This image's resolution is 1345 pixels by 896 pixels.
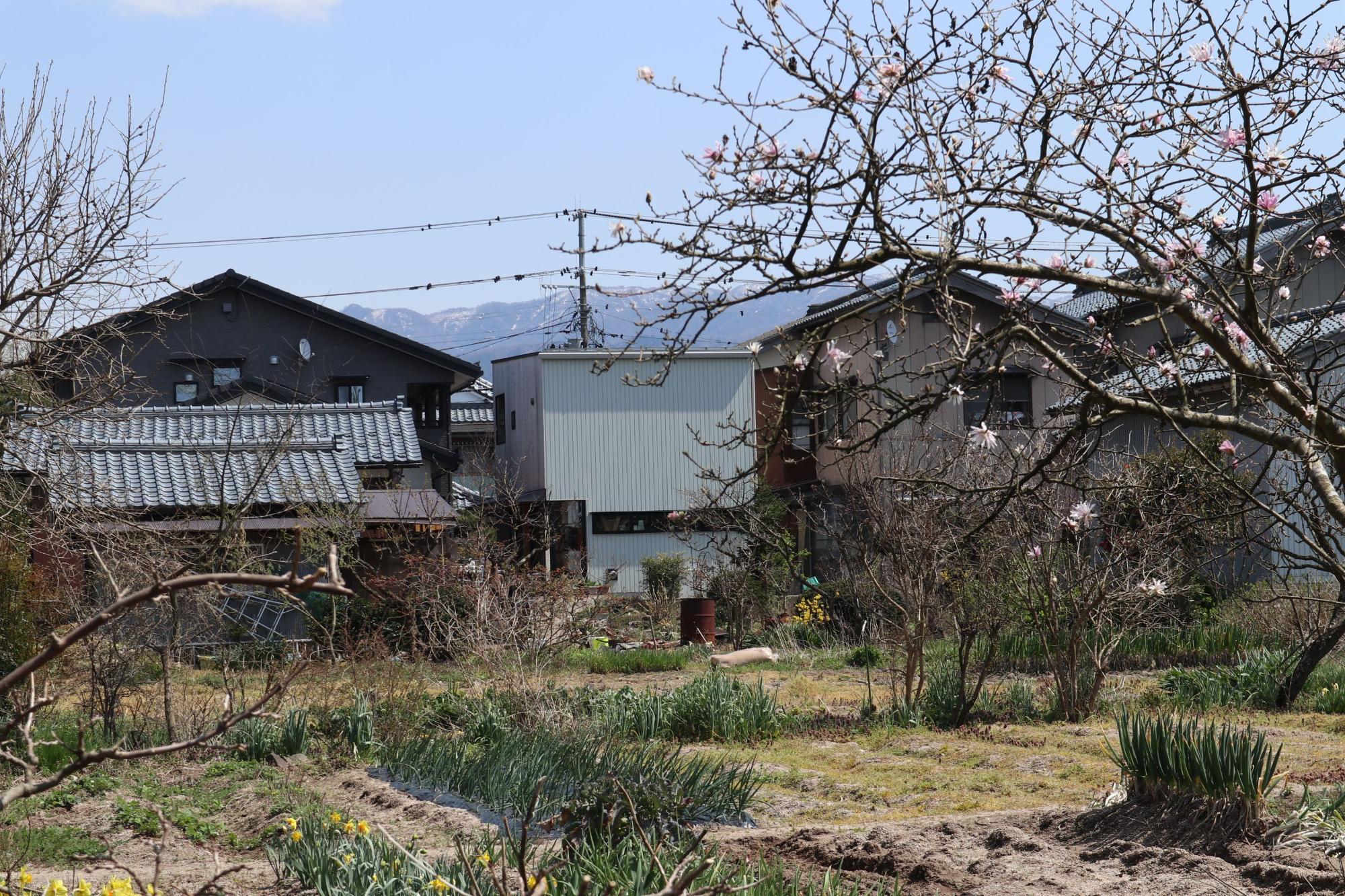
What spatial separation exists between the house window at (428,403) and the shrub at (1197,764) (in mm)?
24245

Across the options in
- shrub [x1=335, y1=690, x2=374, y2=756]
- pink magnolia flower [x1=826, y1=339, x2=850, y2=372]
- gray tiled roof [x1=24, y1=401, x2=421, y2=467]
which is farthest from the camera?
gray tiled roof [x1=24, y1=401, x2=421, y2=467]

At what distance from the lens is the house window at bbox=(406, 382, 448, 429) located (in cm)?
2953

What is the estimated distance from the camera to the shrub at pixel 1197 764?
231 inches

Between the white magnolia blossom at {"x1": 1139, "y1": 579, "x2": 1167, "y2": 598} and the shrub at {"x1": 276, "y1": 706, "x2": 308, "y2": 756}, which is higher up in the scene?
the white magnolia blossom at {"x1": 1139, "y1": 579, "x2": 1167, "y2": 598}

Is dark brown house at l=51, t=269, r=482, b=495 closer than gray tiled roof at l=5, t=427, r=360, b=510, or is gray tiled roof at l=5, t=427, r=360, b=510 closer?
gray tiled roof at l=5, t=427, r=360, b=510

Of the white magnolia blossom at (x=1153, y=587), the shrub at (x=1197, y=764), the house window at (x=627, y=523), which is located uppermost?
the house window at (x=627, y=523)

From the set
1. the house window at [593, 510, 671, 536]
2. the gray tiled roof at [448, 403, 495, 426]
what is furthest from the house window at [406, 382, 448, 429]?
the gray tiled roof at [448, 403, 495, 426]

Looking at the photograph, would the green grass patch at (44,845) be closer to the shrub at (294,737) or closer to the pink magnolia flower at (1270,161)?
the shrub at (294,737)

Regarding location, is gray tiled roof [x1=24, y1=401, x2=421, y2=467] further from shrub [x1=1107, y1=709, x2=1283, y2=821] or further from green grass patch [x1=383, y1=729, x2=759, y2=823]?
A: shrub [x1=1107, y1=709, x2=1283, y2=821]

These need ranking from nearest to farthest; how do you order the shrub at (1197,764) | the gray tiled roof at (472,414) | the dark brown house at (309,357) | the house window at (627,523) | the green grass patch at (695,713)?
the shrub at (1197,764) < the green grass patch at (695,713) < the dark brown house at (309,357) < the house window at (627,523) < the gray tiled roof at (472,414)

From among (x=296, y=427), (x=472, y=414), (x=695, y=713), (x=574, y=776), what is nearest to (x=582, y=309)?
(x=472, y=414)

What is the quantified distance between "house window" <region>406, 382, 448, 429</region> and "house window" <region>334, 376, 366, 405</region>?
42.8 inches

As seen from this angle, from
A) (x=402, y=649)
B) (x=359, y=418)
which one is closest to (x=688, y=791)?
(x=402, y=649)

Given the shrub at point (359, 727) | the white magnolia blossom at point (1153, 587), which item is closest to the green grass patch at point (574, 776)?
the shrub at point (359, 727)
